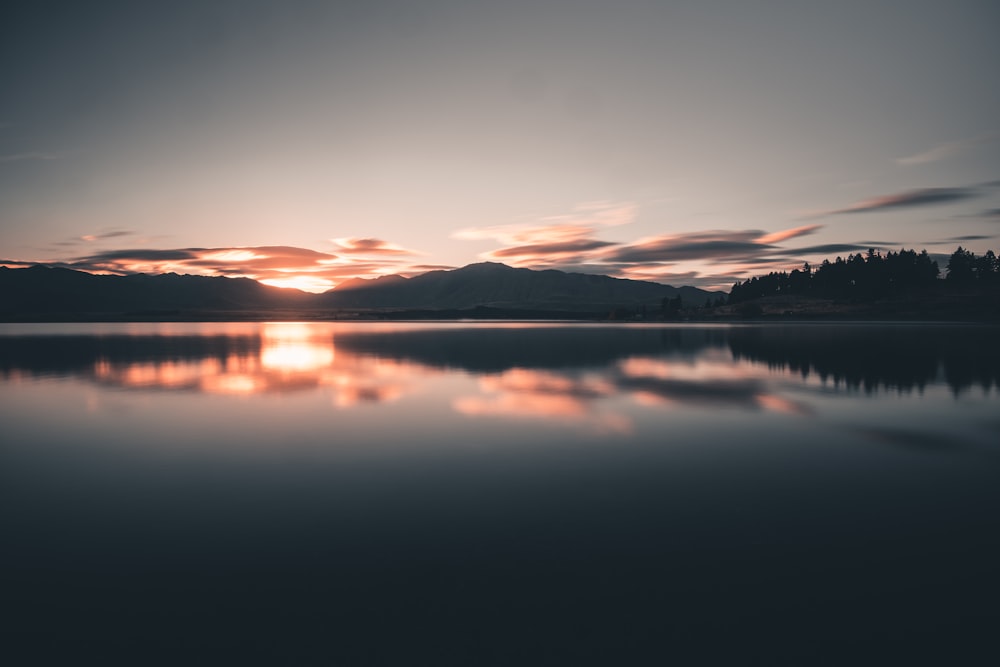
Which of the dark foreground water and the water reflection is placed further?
the water reflection

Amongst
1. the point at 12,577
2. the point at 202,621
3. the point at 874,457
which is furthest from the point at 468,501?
the point at 874,457

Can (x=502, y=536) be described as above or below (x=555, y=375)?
below

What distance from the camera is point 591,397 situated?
88.6ft

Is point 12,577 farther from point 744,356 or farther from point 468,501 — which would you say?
point 744,356

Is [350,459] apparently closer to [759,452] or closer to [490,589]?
[490,589]

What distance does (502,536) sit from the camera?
32.9 ft

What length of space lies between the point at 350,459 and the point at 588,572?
970 centimetres

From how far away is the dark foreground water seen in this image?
6.88 metres

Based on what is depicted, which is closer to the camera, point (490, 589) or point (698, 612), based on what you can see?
point (698, 612)

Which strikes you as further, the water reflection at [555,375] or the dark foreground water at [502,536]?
the water reflection at [555,375]

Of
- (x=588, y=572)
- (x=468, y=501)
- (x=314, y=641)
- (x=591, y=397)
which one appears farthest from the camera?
(x=591, y=397)

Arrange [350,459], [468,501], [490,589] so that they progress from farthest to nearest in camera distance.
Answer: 1. [350,459]
2. [468,501]
3. [490,589]

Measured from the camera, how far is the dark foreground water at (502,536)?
6879mm

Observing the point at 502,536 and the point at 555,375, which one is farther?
the point at 555,375
